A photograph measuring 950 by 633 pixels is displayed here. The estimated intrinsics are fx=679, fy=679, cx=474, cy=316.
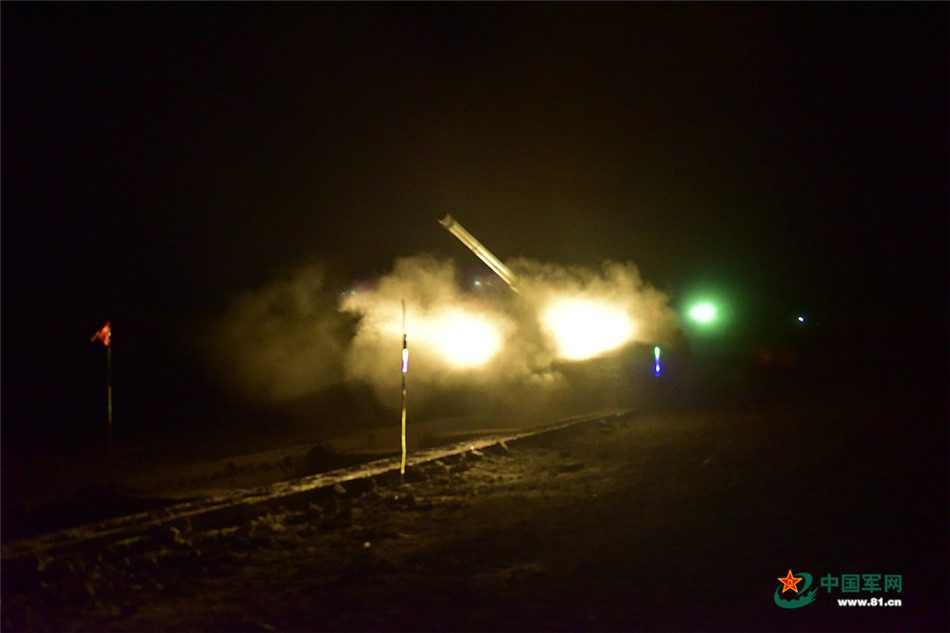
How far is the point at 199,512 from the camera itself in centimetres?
670

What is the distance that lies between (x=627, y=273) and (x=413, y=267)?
6828 millimetres

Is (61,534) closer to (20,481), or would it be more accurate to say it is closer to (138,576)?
(138,576)

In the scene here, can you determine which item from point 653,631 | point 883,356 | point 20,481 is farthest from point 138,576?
point 883,356

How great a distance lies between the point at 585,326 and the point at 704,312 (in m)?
10.7

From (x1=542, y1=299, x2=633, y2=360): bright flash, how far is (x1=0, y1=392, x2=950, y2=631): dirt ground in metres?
8.81

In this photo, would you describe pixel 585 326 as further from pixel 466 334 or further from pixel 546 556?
pixel 546 556
